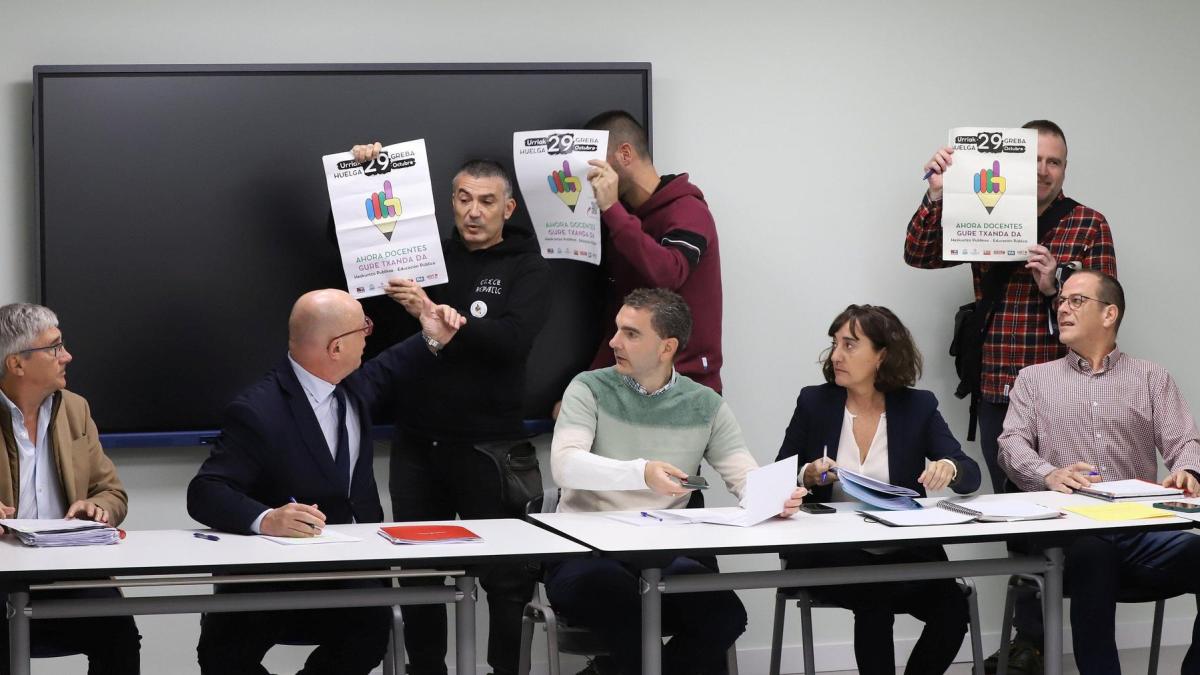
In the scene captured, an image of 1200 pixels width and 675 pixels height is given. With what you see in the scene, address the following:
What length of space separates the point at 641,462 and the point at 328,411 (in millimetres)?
810

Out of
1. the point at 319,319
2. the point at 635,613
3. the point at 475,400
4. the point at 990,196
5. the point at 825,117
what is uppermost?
the point at 825,117

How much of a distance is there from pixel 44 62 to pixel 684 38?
217 centimetres

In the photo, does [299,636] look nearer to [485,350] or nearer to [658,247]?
[485,350]

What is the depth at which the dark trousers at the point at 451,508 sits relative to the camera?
4008mm

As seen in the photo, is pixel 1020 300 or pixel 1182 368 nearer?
pixel 1020 300

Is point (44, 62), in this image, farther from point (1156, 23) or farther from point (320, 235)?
point (1156, 23)

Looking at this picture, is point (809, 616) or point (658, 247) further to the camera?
point (658, 247)

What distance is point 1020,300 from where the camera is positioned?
4547 mm

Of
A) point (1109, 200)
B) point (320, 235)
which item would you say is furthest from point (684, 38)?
point (1109, 200)

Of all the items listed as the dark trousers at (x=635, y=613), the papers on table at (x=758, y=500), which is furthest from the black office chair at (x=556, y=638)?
the papers on table at (x=758, y=500)

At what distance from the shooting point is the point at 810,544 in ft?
9.85

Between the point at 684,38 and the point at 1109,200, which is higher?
the point at 684,38

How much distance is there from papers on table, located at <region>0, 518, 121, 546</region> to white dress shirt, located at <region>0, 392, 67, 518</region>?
230mm

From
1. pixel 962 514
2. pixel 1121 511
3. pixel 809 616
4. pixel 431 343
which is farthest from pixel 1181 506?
pixel 431 343
